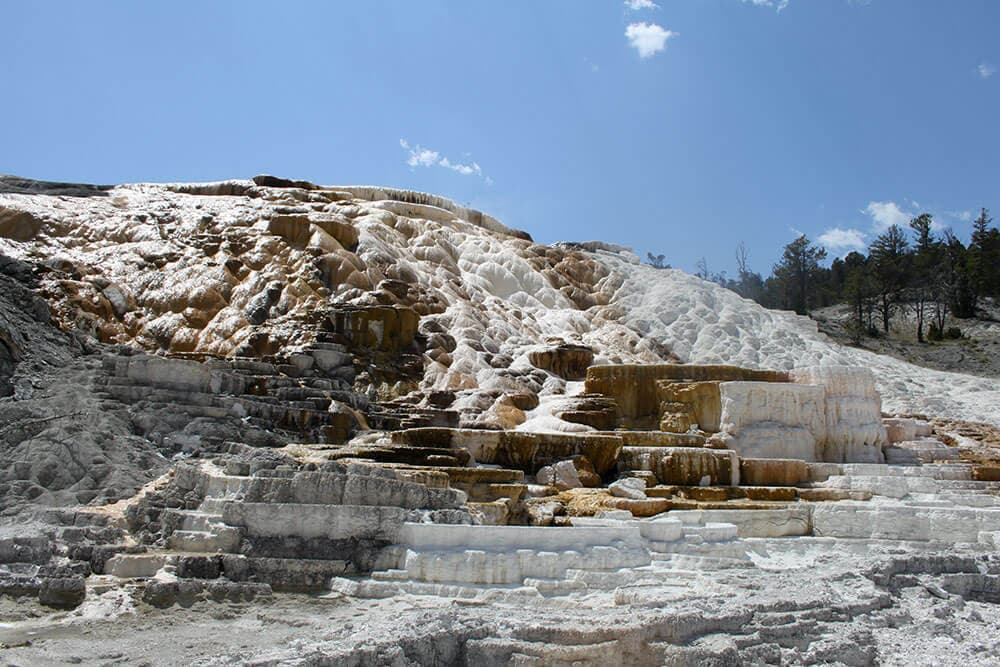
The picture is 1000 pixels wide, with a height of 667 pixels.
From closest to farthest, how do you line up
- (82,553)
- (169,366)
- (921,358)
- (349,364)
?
(82,553)
(169,366)
(349,364)
(921,358)

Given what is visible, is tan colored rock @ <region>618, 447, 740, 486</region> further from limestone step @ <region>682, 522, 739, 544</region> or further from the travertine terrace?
limestone step @ <region>682, 522, 739, 544</region>

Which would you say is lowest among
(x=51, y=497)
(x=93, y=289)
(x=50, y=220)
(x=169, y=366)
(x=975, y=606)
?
(x=975, y=606)

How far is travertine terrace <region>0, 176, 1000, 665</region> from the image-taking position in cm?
630

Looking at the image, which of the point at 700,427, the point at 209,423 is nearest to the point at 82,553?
the point at 209,423

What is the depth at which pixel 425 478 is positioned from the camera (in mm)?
9164

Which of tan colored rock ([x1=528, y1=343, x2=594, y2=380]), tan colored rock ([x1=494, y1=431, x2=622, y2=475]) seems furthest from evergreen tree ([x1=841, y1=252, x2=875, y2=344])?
tan colored rock ([x1=494, y1=431, x2=622, y2=475])

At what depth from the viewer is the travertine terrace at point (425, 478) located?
6301 millimetres

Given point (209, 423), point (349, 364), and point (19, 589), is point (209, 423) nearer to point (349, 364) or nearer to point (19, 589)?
point (19, 589)

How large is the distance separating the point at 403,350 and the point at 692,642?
49.5 feet

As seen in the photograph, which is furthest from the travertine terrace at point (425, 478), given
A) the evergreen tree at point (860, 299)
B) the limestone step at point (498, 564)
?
the evergreen tree at point (860, 299)

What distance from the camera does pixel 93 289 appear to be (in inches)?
850

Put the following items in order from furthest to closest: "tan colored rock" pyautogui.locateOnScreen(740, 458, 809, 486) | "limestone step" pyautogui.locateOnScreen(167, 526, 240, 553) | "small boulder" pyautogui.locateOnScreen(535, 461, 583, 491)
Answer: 1. "tan colored rock" pyautogui.locateOnScreen(740, 458, 809, 486)
2. "small boulder" pyautogui.locateOnScreen(535, 461, 583, 491)
3. "limestone step" pyautogui.locateOnScreen(167, 526, 240, 553)

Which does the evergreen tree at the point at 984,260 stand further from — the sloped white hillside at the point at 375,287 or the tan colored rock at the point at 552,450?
the tan colored rock at the point at 552,450

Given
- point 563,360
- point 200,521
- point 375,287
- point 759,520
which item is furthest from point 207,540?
point 375,287
